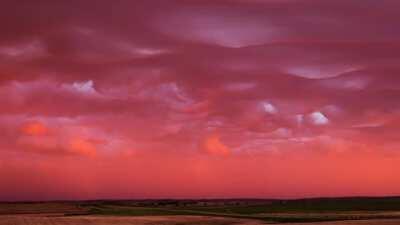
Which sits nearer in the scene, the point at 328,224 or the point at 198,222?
the point at 328,224

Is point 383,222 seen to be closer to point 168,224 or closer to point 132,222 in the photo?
point 168,224

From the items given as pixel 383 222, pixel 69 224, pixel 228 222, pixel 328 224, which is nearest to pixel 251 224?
pixel 228 222

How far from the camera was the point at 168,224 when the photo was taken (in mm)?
73438

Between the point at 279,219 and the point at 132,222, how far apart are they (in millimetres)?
A: 27734

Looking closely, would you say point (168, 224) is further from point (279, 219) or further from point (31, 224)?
point (279, 219)

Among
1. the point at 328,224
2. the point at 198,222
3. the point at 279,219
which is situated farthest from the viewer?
the point at 279,219

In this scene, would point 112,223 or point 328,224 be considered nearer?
point 328,224

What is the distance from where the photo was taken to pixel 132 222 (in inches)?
2992

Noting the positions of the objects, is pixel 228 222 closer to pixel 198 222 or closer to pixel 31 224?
pixel 198 222

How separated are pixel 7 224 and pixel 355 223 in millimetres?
40538

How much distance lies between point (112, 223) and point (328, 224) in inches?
1022

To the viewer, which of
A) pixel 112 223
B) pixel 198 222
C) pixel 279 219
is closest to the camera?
pixel 112 223

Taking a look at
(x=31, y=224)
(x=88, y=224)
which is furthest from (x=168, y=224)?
(x=31, y=224)

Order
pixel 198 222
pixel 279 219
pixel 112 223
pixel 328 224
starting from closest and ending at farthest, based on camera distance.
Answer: pixel 328 224
pixel 112 223
pixel 198 222
pixel 279 219
